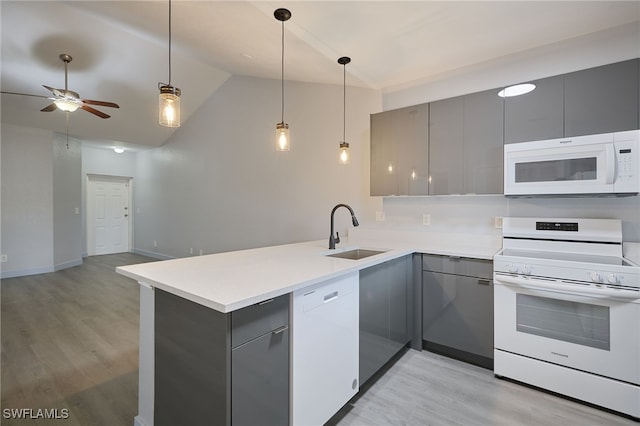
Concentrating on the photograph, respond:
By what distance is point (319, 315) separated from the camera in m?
1.48

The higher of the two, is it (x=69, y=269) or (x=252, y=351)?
(x=252, y=351)

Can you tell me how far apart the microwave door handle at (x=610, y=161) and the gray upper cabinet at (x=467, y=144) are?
61 centimetres

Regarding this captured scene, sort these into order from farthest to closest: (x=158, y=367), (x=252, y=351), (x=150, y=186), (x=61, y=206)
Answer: (x=150, y=186) < (x=61, y=206) < (x=158, y=367) < (x=252, y=351)

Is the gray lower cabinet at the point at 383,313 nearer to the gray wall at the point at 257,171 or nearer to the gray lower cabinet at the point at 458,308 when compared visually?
the gray lower cabinet at the point at 458,308

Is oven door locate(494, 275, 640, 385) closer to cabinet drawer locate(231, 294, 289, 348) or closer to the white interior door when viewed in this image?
cabinet drawer locate(231, 294, 289, 348)

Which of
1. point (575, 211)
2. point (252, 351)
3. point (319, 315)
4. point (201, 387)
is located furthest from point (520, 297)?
point (201, 387)

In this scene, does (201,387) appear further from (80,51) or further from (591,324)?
(80,51)

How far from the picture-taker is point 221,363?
109 centimetres

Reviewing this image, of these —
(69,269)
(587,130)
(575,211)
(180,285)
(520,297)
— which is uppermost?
(587,130)

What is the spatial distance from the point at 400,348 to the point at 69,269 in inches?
248

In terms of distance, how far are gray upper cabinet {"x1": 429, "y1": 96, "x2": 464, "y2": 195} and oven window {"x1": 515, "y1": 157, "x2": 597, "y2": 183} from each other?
0.46 meters

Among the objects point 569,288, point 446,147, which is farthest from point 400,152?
point 569,288

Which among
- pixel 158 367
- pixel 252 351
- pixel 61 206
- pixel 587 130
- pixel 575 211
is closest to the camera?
pixel 252 351

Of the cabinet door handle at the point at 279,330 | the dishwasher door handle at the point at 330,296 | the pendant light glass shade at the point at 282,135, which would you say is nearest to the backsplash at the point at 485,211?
the pendant light glass shade at the point at 282,135
